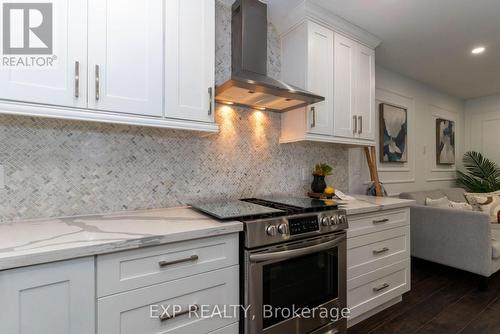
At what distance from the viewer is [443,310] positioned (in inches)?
86.5

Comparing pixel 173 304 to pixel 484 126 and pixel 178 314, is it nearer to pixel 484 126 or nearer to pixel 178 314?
pixel 178 314

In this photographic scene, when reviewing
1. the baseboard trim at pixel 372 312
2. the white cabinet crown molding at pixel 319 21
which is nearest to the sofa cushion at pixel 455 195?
the baseboard trim at pixel 372 312

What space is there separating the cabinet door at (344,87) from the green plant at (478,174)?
12.0ft

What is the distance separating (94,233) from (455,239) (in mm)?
3286

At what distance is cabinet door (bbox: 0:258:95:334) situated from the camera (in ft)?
2.90

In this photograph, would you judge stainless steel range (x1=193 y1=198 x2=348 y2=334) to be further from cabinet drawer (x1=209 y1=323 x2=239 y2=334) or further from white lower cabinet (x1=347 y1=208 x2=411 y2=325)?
white lower cabinet (x1=347 y1=208 x2=411 y2=325)

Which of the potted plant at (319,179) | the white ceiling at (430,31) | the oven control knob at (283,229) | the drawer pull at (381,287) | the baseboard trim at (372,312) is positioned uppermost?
the white ceiling at (430,31)

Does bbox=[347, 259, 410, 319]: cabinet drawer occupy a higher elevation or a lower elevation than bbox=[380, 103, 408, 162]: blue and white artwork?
lower

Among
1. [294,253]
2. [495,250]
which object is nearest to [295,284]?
[294,253]

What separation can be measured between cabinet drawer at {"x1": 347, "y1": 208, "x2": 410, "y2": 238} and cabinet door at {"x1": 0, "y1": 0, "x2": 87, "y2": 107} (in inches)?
73.2

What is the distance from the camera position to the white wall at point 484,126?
457cm

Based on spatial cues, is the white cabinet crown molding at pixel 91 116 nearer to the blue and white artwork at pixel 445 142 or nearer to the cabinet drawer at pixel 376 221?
the cabinet drawer at pixel 376 221

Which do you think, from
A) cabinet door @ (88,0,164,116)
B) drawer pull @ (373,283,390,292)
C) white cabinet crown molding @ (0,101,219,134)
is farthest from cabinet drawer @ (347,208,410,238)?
cabinet door @ (88,0,164,116)

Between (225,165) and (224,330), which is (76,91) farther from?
(224,330)
